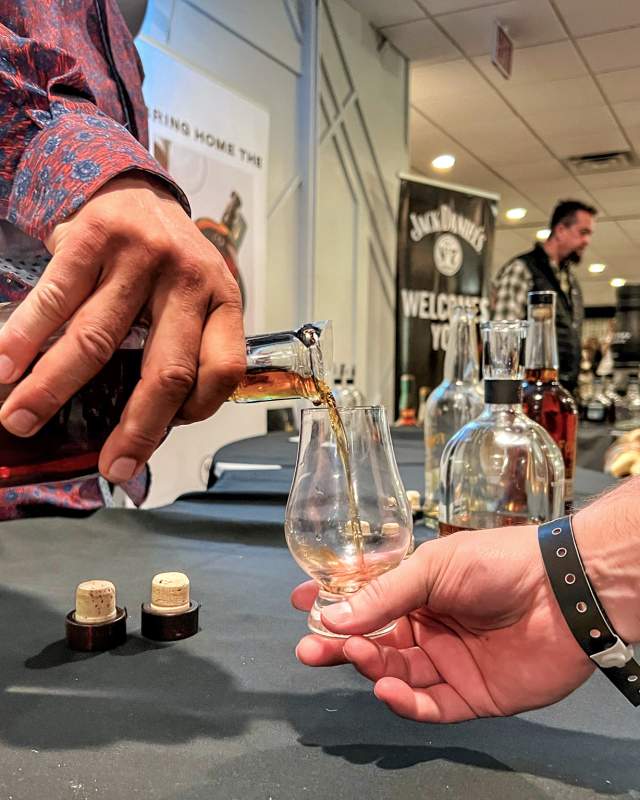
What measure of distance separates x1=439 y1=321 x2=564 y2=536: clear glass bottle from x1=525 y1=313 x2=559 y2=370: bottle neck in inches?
8.7

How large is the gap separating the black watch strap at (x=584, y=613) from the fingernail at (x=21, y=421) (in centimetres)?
38

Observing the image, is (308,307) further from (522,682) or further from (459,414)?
(522,682)

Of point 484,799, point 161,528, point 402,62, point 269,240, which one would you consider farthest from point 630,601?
point 402,62

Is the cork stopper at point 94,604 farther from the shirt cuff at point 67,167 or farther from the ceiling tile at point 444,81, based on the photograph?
the ceiling tile at point 444,81

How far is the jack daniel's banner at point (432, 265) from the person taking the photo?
4.25 metres

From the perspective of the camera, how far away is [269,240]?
11.1ft

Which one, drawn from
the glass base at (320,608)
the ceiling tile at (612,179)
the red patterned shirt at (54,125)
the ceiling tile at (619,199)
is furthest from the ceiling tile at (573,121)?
the glass base at (320,608)

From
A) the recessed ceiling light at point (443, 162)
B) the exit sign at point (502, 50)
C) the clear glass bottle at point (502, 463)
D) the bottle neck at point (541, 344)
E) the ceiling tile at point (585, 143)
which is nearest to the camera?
the clear glass bottle at point (502, 463)

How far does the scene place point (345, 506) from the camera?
70 cm

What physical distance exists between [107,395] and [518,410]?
52 centimetres

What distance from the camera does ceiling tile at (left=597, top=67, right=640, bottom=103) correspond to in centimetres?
436

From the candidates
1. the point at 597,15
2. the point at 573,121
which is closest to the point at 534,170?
the point at 573,121

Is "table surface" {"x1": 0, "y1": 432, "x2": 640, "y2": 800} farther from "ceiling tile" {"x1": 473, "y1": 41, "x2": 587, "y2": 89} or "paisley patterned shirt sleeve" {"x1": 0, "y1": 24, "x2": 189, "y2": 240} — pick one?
→ "ceiling tile" {"x1": 473, "y1": 41, "x2": 587, "y2": 89}

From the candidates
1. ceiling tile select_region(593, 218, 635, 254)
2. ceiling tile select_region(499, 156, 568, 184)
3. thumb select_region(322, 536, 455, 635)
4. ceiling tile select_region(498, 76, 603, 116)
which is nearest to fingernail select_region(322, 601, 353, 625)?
thumb select_region(322, 536, 455, 635)
